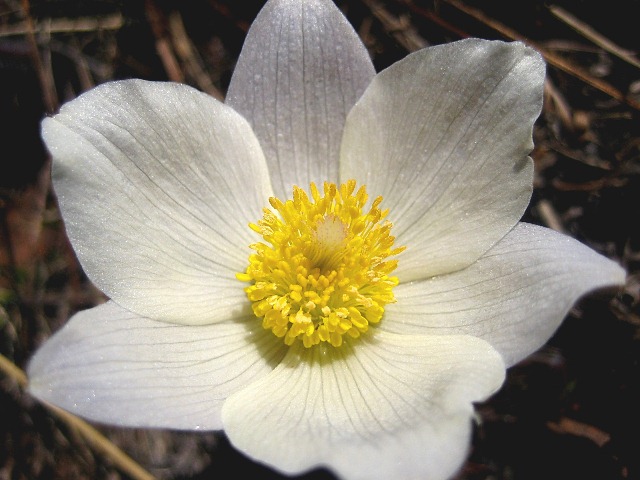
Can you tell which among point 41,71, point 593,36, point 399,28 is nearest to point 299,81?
point 399,28

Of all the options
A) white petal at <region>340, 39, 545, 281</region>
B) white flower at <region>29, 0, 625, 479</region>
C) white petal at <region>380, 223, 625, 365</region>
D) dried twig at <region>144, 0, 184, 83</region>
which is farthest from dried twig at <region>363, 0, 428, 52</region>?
white petal at <region>380, 223, 625, 365</region>

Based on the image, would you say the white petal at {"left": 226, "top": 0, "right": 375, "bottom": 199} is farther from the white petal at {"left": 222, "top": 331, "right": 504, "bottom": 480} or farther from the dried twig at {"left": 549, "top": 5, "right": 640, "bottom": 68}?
the dried twig at {"left": 549, "top": 5, "right": 640, "bottom": 68}

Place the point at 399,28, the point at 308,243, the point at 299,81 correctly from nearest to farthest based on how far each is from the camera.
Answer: the point at 308,243, the point at 299,81, the point at 399,28

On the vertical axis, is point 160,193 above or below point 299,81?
below

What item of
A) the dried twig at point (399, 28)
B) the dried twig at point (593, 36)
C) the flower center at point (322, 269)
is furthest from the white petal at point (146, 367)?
the dried twig at point (593, 36)

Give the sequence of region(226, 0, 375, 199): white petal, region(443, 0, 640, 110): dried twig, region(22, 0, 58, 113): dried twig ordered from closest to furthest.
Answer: region(226, 0, 375, 199): white petal < region(443, 0, 640, 110): dried twig < region(22, 0, 58, 113): dried twig

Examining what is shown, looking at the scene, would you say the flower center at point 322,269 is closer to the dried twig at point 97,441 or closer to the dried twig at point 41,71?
the dried twig at point 97,441

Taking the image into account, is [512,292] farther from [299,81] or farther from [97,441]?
[97,441]

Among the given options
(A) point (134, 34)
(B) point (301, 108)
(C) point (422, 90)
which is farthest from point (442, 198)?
(A) point (134, 34)
